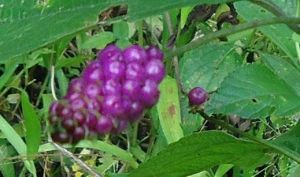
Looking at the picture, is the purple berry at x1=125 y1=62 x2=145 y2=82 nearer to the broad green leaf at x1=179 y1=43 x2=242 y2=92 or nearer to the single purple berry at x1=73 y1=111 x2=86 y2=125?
the single purple berry at x1=73 y1=111 x2=86 y2=125

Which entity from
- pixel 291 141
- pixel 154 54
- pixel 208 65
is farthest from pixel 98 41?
pixel 154 54

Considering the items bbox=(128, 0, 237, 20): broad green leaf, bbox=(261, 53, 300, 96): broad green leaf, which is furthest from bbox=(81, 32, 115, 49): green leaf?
bbox=(128, 0, 237, 20): broad green leaf

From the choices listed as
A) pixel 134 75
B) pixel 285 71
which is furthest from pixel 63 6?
pixel 285 71

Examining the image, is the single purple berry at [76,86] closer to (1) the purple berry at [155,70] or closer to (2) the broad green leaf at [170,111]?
(1) the purple berry at [155,70]

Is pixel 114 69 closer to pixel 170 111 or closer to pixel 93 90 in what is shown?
pixel 93 90

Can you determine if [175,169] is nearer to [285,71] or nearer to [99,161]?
[285,71]

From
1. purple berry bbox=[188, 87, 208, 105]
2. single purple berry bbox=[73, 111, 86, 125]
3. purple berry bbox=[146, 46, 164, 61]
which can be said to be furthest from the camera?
purple berry bbox=[188, 87, 208, 105]
